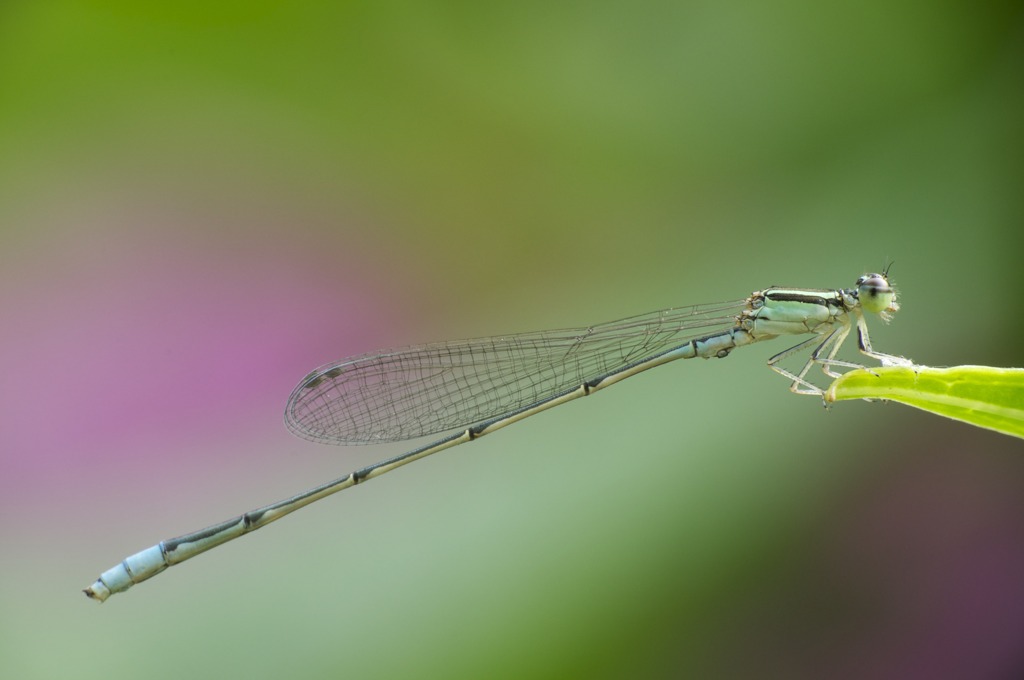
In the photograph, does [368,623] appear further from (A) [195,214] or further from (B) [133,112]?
(B) [133,112]

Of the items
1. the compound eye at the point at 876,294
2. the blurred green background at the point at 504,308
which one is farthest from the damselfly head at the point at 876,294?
the blurred green background at the point at 504,308

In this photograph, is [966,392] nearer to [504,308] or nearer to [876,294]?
[876,294]

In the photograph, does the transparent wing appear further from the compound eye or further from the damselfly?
the compound eye

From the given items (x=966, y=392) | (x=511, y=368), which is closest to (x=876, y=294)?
(x=511, y=368)

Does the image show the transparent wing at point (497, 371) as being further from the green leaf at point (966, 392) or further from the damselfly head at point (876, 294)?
the green leaf at point (966, 392)

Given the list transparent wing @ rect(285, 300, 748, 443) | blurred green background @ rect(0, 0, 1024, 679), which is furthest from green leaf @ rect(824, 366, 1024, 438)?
transparent wing @ rect(285, 300, 748, 443)

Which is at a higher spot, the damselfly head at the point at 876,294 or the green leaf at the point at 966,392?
the damselfly head at the point at 876,294
